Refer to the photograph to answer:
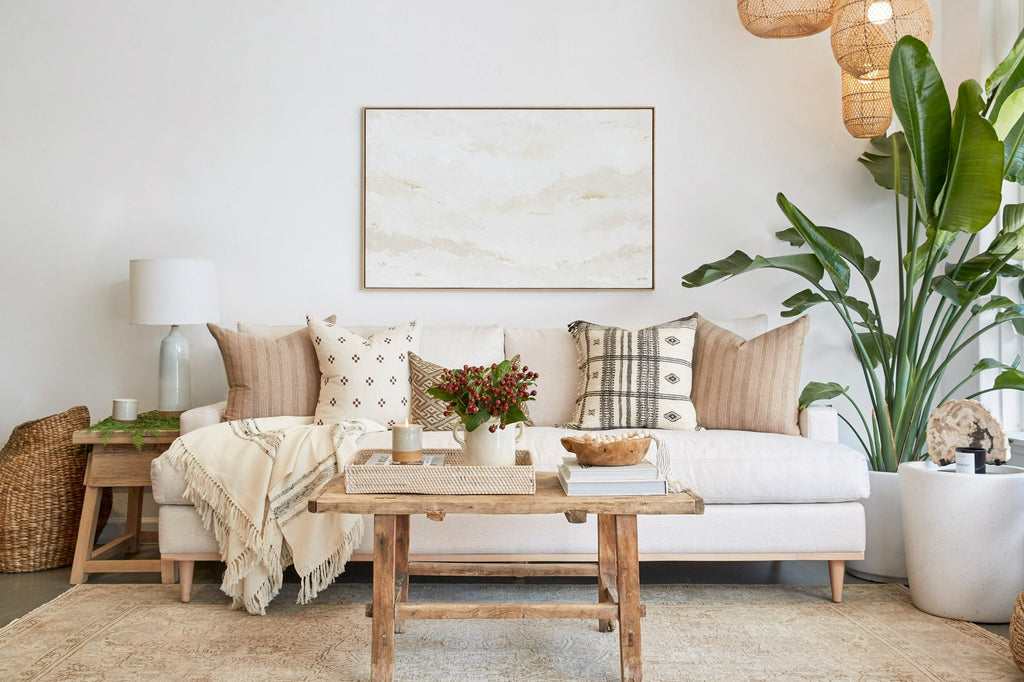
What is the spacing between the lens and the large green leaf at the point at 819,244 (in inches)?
123

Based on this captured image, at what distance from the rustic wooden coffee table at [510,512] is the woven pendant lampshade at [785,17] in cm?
227

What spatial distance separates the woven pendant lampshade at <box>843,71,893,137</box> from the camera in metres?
3.55

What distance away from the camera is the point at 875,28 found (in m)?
3.23

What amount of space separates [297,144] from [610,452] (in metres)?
2.49

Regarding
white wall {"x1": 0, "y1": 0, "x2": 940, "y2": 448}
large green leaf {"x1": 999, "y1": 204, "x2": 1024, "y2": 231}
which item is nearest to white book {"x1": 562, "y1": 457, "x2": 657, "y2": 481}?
white wall {"x1": 0, "y1": 0, "x2": 940, "y2": 448}

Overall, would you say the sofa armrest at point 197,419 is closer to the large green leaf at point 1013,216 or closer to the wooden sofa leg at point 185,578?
the wooden sofa leg at point 185,578

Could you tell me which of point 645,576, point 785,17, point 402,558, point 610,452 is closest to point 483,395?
point 610,452

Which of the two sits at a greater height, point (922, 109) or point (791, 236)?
point (922, 109)

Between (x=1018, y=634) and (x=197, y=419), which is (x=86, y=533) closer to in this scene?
(x=197, y=419)

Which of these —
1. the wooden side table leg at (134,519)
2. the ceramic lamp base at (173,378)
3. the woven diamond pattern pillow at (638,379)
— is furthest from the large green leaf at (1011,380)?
the wooden side table leg at (134,519)

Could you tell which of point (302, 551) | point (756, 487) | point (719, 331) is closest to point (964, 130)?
point (719, 331)

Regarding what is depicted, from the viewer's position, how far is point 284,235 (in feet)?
12.6

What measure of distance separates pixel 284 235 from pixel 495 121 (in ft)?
3.64

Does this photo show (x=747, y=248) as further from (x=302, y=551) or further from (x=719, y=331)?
(x=302, y=551)
